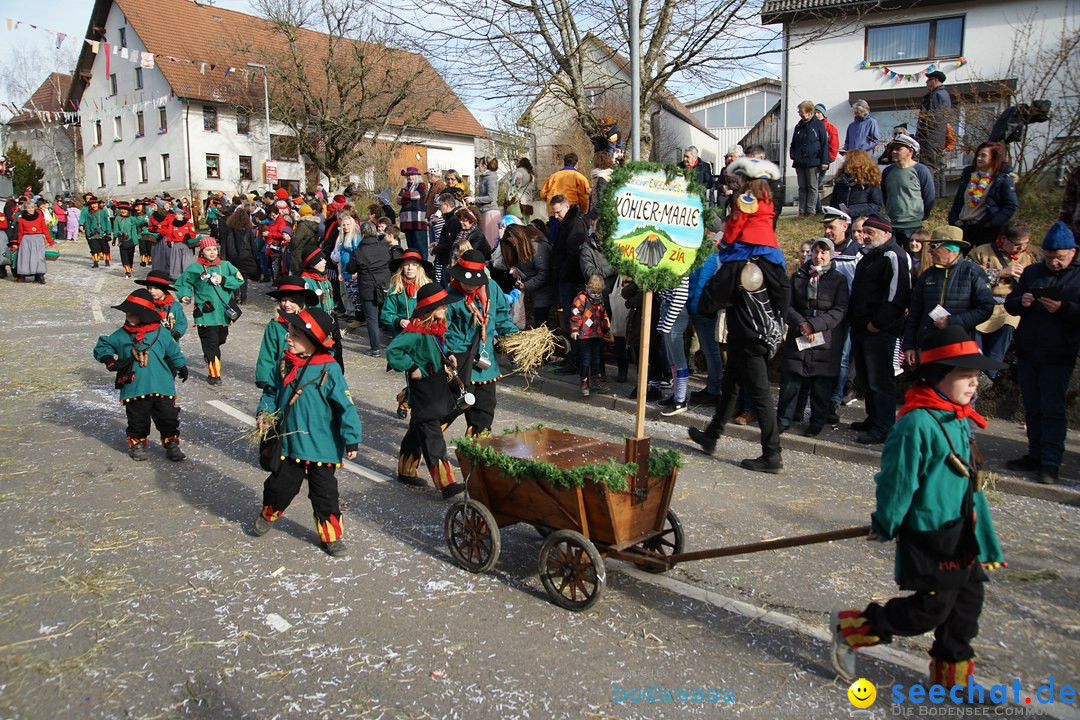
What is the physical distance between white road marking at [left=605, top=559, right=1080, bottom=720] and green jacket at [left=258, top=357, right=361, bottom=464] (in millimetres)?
2089

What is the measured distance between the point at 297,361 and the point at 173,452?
2829 millimetres

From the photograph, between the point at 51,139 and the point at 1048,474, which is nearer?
the point at 1048,474

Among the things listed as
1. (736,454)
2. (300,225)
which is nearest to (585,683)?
(736,454)

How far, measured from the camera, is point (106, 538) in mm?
6078

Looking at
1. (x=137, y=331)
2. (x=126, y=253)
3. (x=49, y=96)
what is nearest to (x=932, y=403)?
(x=137, y=331)

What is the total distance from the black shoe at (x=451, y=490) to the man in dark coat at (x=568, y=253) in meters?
3.88

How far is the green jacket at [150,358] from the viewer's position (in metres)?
7.89

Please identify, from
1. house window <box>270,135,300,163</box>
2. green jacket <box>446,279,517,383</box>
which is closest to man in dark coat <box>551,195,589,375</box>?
green jacket <box>446,279,517,383</box>

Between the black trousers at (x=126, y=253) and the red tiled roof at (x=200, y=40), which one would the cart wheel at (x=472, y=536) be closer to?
the black trousers at (x=126, y=253)

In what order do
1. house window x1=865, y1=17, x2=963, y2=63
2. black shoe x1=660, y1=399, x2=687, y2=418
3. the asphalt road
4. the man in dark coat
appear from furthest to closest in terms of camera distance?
house window x1=865, y1=17, x2=963, y2=63 → the man in dark coat → black shoe x1=660, y1=399, x2=687, y2=418 → the asphalt road

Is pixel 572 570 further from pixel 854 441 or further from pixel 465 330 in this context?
pixel 854 441

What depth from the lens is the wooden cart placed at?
4746 mm

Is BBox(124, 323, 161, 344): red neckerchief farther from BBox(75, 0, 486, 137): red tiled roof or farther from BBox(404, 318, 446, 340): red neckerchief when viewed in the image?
BBox(75, 0, 486, 137): red tiled roof

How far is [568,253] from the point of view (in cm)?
1084
